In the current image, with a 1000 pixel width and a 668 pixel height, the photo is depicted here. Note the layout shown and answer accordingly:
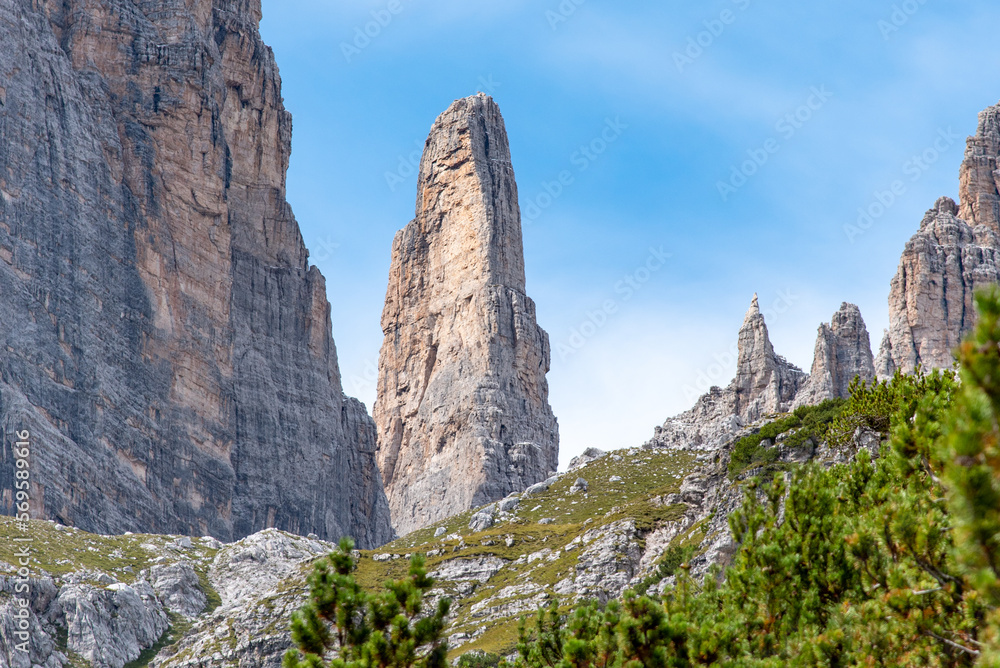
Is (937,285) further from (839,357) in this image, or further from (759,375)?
(759,375)

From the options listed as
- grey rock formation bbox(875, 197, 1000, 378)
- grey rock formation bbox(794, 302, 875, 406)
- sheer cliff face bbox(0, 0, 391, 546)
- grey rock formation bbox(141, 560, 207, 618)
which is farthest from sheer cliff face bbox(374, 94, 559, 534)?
grey rock formation bbox(141, 560, 207, 618)

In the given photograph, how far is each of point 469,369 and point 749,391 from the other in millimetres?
48290

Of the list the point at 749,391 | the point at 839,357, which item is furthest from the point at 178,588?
the point at 839,357

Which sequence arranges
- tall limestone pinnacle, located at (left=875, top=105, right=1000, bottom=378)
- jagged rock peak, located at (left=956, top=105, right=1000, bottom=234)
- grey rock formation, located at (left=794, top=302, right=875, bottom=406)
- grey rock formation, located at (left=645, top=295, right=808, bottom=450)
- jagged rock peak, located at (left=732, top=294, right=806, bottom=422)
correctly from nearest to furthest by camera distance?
grey rock formation, located at (left=794, top=302, right=875, bottom=406) → grey rock formation, located at (left=645, top=295, right=808, bottom=450) → jagged rock peak, located at (left=732, top=294, right=806, bottom=422) → tall limestone pinnacle, located at (left=875, top=105, right=1000, bottom=378) → jagged rock peak, located at (left=956, top=105, right=1000, bottom=234)

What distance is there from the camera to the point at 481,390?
573 ft

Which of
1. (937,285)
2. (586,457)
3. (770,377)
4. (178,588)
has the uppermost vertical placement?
(937,285)

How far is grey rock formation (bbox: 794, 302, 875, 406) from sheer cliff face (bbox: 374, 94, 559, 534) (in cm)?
4603

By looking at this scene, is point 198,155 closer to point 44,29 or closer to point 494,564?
point 44,29

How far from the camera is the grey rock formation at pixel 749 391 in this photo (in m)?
163

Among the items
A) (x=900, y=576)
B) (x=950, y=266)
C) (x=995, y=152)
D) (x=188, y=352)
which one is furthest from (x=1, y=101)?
(x=995, y=152)

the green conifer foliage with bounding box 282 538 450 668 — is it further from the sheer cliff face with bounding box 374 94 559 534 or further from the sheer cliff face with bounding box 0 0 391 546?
the sheer cliff face with bounding box 374 94 559 534

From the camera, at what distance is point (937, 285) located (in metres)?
172

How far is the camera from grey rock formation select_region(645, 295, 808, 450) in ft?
535

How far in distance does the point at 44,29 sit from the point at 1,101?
14377 mm
